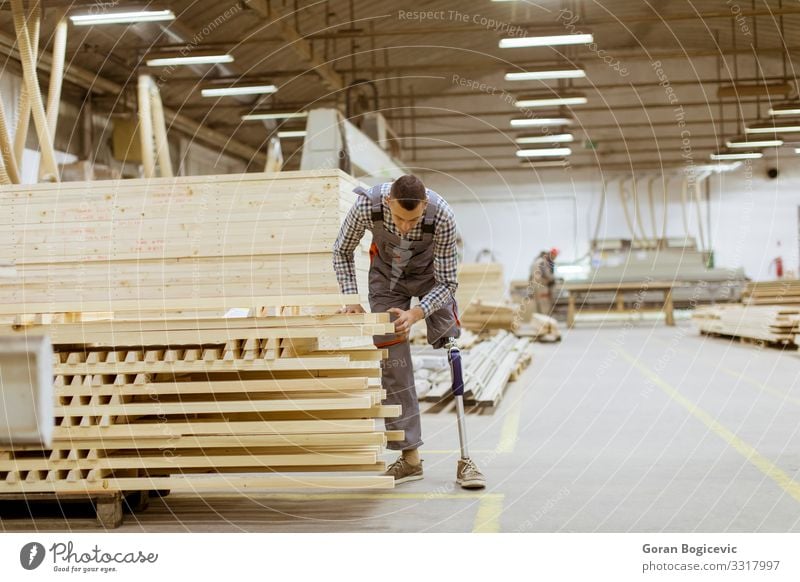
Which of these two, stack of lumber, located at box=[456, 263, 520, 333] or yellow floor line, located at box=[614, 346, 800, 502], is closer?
yellow floor line, located at box=[614, 346, 800, 502]

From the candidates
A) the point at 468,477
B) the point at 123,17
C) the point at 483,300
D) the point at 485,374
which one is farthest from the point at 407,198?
the point at 483,300

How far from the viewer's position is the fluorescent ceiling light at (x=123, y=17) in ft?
45.4

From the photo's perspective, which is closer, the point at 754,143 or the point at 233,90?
the point at 233,90

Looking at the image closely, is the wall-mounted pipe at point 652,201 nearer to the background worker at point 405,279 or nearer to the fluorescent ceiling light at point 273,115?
the fluorescent ceiling light at point 273,115

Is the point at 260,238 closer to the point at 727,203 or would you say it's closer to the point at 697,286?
the point at 697,286

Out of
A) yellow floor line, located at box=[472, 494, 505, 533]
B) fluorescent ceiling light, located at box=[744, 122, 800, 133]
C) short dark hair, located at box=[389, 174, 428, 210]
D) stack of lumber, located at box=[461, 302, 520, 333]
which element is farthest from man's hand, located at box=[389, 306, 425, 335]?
fluorescent ceiling light, located at box=[744, 122, 800, 133]

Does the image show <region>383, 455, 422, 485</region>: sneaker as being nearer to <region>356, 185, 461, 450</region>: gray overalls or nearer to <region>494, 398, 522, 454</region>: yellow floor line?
<region>356, 185, 461, 450</region>: gray overalls

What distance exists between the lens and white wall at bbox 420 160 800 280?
1379 inches

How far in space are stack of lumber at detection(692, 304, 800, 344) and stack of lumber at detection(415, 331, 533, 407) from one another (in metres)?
4.78

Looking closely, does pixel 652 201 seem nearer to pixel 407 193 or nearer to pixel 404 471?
pixel 404 471

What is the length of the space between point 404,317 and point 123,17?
1123 centimetres

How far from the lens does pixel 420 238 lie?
19.3 ft
